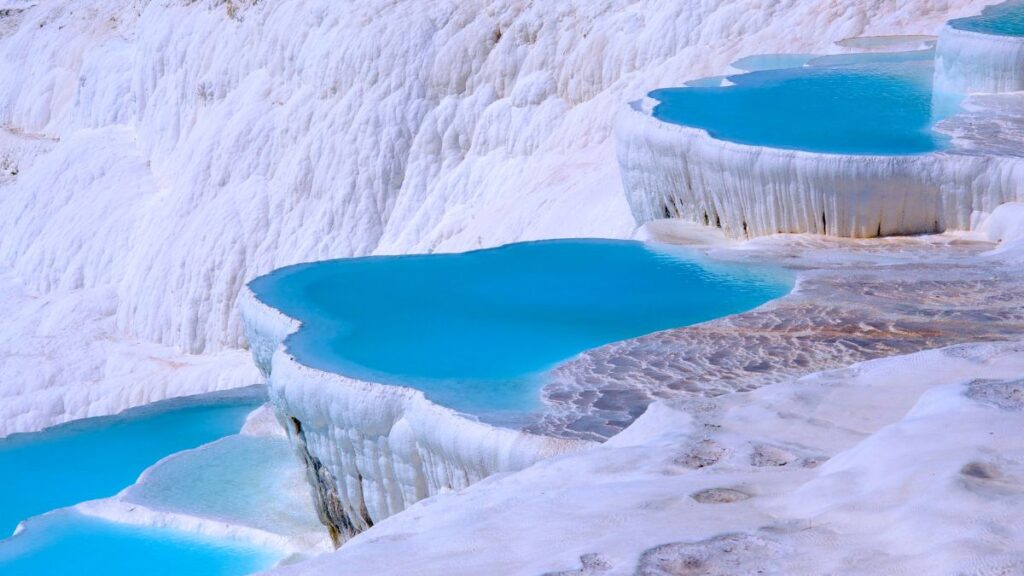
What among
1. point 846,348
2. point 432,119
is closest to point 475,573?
point 846,348

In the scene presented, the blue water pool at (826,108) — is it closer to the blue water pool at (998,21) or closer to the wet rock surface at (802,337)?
the blue water pool at (998,21)

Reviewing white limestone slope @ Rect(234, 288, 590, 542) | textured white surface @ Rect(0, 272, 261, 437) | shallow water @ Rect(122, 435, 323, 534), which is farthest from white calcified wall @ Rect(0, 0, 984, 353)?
white limestone slope @ Rect(234, 288, 590, 542)

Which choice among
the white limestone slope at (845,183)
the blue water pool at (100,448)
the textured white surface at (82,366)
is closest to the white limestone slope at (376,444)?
the white limestone slope at (845,183)

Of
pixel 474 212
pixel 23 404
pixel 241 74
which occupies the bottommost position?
pixel 23 404

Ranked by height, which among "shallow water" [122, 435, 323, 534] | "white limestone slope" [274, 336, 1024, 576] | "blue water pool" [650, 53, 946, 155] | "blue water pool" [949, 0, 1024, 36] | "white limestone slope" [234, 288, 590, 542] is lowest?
"shallow water" [122, 435, 323, 534]

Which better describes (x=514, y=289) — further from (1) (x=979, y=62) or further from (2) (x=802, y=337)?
(1) (x=979, y=62)

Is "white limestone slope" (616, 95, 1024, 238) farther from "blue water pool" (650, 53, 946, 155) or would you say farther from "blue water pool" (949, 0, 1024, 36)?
"blue water pool" (949, 0, 1024, 36)

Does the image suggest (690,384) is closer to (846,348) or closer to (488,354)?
(846,348)
